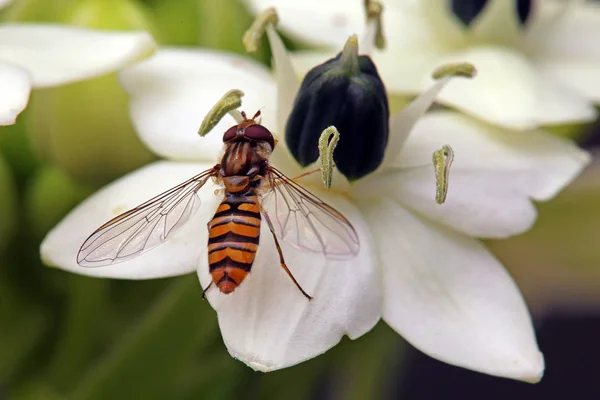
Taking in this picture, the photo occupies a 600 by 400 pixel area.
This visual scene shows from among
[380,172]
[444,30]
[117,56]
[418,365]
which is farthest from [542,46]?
[418,365]

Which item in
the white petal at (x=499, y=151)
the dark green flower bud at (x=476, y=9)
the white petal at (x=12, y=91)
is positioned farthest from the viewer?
the dark green flower bud at (x=476, y=9)

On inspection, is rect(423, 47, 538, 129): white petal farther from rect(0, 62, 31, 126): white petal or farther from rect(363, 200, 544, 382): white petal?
rect(0, 62, 31, 126): white petal

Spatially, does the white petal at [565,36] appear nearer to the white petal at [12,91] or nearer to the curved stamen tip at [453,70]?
the curved stamen tip at [453,70]

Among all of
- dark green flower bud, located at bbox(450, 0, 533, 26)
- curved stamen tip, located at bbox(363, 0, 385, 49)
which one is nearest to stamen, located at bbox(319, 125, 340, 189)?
curved stamen tip, located at bbox(363, 0, 385, 49)

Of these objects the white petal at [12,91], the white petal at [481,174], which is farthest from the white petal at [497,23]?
the white petal at [12,91]

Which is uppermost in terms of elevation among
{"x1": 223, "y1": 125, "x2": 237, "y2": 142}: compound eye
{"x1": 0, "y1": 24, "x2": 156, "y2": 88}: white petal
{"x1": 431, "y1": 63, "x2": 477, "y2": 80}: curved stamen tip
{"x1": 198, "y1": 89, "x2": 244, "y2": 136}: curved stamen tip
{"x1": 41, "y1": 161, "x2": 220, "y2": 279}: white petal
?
{"x1": 0, "y1": 24, "x2": 156, "y2": 88}: white petal

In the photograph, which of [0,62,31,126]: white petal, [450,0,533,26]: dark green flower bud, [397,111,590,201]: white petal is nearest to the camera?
[0,62,31,126]: white petal

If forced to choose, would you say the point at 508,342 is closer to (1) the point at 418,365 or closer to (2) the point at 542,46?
(2) the point at 542,46

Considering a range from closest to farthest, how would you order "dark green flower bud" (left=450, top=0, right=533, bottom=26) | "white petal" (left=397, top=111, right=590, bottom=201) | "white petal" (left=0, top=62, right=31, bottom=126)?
"white petal" (left=0, top=62, right=31, bottom=126) → "white petal" (left=397, top=111, right=590, bottom=201) → "dark green flower bud" (left=450, top=0, right=533, bottom=26)
